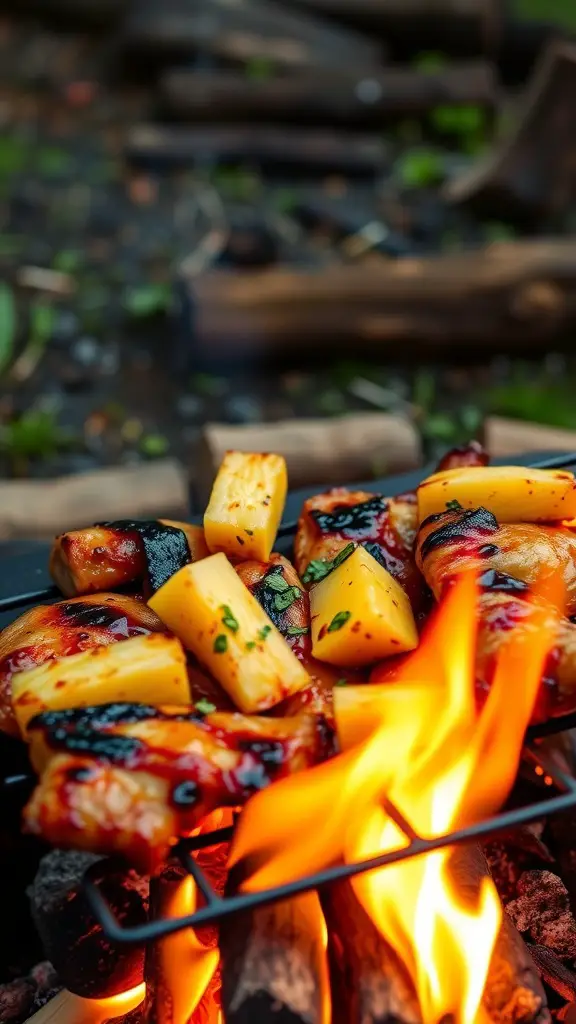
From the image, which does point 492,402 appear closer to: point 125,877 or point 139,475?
point 139,475

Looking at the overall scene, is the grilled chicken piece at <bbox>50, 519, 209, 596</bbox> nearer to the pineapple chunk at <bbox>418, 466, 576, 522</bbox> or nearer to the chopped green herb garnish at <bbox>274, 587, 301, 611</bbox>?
the chopped green herb garnish at <bbox>274, 587, 301, 611</bbox>

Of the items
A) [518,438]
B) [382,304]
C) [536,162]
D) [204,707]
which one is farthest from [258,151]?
[204,707]

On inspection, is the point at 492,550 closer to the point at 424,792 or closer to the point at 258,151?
the point at 424,792

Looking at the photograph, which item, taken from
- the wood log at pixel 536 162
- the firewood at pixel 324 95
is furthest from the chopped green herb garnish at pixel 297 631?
the firewood at pixel 324 95

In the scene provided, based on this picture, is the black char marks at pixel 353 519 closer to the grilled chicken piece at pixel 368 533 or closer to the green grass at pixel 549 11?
the grilled chicken piece at pixel 368 533

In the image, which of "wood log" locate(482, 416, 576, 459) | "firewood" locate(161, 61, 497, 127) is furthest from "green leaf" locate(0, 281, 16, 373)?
"wood log" locate(482, 416, 576, 459)
